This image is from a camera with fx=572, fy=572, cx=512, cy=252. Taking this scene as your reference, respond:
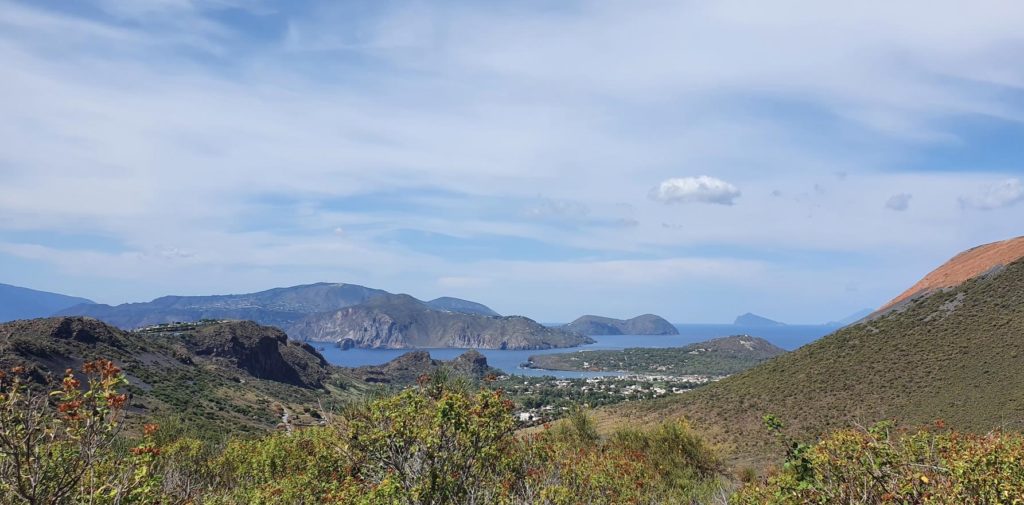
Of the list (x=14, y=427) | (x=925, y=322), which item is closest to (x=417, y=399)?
(x=14, y=427)

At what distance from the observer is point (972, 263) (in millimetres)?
74312

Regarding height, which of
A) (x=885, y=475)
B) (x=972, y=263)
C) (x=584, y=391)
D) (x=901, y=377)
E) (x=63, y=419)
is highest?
(x=972, y=263)

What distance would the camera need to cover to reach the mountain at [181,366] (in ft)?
225

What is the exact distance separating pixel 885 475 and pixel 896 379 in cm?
4880

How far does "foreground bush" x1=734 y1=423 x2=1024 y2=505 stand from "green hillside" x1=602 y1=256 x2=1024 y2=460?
110ft

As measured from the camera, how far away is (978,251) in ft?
269

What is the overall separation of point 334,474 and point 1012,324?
5694 cm

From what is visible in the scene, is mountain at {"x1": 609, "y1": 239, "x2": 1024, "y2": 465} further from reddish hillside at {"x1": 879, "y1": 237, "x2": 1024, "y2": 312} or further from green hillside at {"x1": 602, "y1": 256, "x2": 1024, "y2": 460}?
reddish hillside at {"x1": 879, "y1": 237, "x2": 1024, "y2": 312}

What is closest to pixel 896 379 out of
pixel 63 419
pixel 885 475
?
pixel 885 475

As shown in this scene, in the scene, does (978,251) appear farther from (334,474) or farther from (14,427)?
(14,427)

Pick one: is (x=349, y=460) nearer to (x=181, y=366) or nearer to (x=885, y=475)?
(x=885, y=475)

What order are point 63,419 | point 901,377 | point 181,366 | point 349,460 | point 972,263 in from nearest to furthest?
point 63,419 → point 349,460 → point 901,377 → point 972,263 → point 181,366

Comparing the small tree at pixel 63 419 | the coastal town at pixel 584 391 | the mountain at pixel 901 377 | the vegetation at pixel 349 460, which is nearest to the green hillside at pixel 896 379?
the mountain at pixel 901 377

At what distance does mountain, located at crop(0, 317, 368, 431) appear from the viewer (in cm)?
6844
